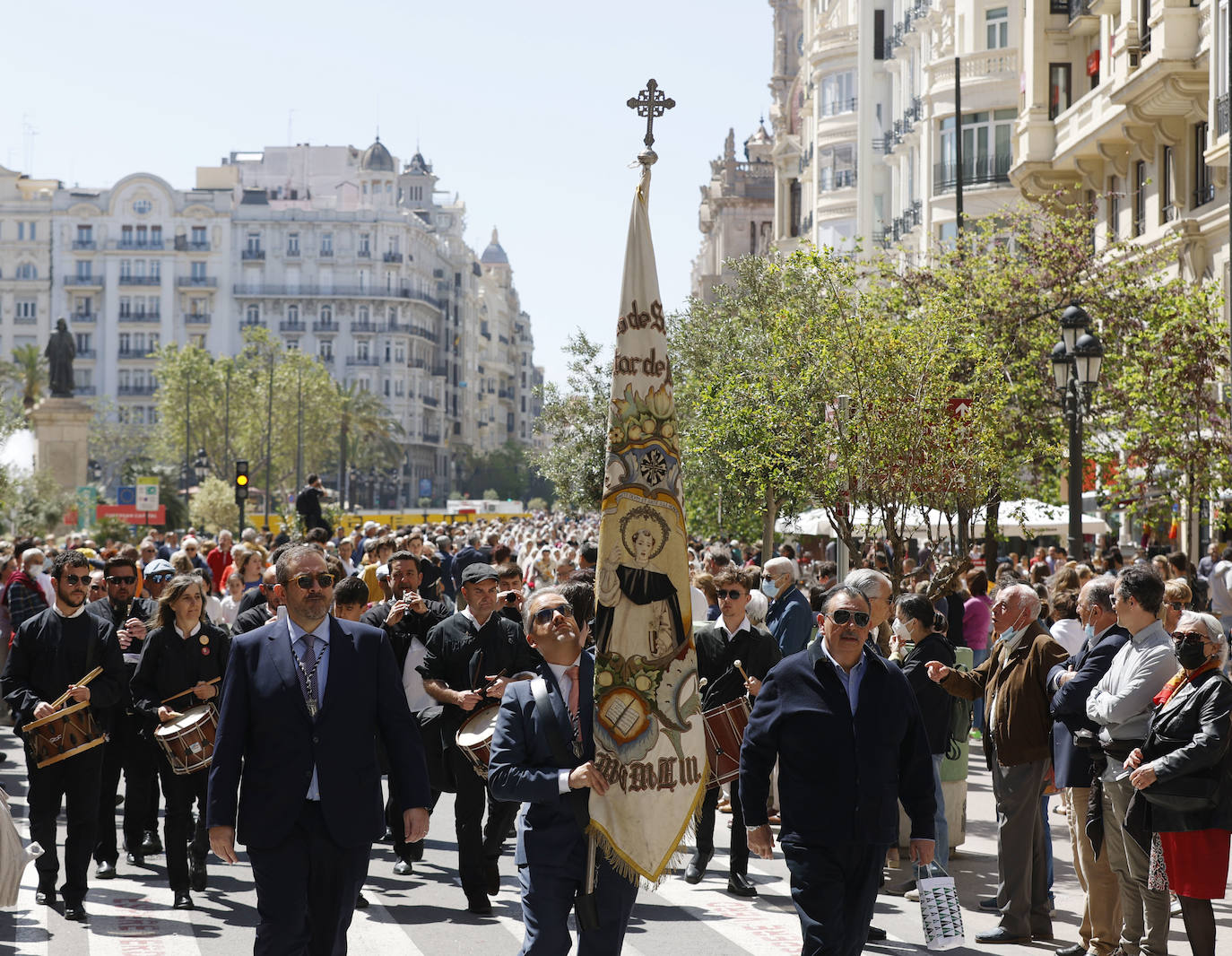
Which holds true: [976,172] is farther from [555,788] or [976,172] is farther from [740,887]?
[555,788]

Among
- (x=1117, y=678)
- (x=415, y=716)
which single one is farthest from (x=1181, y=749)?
(x=415, y=716)

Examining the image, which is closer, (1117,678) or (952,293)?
(1117,678)

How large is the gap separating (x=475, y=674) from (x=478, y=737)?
2.16ft

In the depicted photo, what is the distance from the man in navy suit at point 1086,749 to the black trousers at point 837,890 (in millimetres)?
2103

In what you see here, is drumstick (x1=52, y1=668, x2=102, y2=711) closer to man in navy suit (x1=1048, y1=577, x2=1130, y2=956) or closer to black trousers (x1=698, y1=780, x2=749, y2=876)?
black trousers (x1=698, y1=780, x2=749, y2=876)

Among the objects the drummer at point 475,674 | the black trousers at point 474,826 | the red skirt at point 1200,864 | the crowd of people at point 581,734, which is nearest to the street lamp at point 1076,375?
the crowd of people at point 581,734

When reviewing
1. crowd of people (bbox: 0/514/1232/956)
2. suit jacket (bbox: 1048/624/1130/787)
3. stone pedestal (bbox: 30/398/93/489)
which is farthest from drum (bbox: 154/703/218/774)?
stone pedestal (bbox: 30/398/93/489)

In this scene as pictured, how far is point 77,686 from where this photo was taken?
8.68 meters

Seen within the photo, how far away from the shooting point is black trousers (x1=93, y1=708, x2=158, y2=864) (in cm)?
981

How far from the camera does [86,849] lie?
8.77 metres

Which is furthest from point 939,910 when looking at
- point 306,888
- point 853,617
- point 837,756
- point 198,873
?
point 198,873

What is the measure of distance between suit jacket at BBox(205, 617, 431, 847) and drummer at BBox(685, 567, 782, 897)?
12.3 ft

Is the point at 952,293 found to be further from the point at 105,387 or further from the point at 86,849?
the point at 105,387

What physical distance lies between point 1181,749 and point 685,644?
2.31 m
